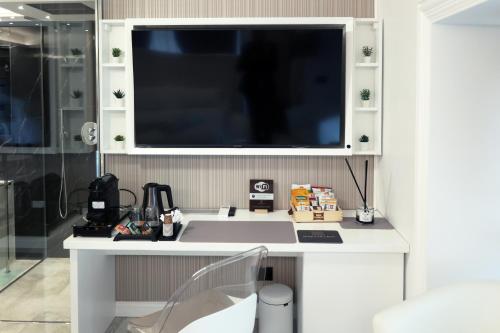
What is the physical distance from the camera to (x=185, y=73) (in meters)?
2.45

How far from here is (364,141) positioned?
251 cm

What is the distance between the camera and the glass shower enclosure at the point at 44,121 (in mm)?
2660

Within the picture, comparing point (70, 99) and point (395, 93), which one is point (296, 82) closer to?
point (395, 93)

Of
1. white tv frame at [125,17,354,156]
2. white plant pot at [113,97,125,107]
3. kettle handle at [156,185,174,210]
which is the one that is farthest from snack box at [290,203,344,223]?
white plant pot at [113,97,125,107]

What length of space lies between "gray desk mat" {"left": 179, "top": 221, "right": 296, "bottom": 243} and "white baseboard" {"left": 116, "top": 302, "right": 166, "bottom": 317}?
742 millimetres

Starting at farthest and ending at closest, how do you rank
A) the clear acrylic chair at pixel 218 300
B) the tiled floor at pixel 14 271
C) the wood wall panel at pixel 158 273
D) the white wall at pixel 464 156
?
the tiled floor at pixel 14 271 → the wood wall panel at pixel 158 273 → the white wall at pixel 464 156 → the clear acrylic chair at pixel 218 300

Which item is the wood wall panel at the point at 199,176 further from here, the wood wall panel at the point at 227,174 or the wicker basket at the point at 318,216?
the wicker basket at the point at 318,216

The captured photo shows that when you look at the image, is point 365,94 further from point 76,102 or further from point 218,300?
point 76,102

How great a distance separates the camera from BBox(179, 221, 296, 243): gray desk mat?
Result: 6.82ft

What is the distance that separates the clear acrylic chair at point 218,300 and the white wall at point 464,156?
2.69 ft

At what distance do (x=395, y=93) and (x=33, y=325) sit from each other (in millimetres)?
2579

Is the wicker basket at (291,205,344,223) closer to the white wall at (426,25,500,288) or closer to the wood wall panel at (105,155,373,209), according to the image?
the wood wall panel at (105,155,373,209)

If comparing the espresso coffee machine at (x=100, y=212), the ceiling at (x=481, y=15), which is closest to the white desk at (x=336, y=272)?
the espresso coffee machine at (x=100, y=212)

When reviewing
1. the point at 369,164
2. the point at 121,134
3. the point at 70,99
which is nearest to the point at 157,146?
the point at 121,134
